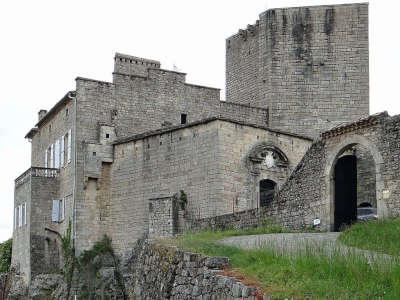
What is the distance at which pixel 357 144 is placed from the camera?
2538 centimetres

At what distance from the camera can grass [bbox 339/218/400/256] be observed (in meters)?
18.4

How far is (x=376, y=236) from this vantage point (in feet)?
65.5

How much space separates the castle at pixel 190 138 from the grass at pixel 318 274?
32.6ft

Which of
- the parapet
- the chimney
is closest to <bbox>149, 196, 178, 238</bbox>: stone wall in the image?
the parapet

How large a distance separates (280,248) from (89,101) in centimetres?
2330

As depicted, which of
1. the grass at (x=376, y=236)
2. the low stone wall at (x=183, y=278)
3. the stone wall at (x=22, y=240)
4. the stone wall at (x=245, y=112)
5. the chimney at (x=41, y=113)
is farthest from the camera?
the chimney at (x=41, y=113)

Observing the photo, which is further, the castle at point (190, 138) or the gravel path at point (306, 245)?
the castle at point (190, 138)

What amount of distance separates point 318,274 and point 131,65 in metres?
29.6

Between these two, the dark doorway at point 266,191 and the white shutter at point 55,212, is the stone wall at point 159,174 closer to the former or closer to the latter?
the dark doorway at point 266,191

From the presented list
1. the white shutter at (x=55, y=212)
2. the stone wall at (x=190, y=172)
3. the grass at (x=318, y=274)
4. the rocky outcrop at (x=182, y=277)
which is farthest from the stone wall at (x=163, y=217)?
the grass at (x=318, y=274)

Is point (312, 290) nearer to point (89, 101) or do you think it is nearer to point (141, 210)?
point (141, 210)

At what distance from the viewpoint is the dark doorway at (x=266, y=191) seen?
35.3 meters

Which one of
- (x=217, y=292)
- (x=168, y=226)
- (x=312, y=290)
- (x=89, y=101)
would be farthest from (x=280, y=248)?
(x=89, y=101)

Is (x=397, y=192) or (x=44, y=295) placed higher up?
(x=397, y=192)
